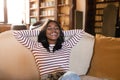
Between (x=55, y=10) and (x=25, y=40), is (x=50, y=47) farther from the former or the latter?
(x=55, y=10)

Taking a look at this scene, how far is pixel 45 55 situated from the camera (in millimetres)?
1676

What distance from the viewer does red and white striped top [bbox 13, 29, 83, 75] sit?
1.67 metres

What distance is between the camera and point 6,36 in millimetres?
1735

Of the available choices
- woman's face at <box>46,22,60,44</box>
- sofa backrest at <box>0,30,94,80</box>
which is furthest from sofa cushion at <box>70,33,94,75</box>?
sofa backrest at <box>0,30,94,80</box>

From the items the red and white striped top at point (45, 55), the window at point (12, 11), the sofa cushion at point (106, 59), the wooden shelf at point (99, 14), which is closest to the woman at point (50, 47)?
the red and white striped top at point (45, 55)

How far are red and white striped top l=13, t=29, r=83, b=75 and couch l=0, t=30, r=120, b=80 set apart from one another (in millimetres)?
57

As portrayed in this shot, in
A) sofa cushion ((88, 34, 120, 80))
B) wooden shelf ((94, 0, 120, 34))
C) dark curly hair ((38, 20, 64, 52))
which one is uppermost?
wooden shelf ((94, 0, 120, 34))

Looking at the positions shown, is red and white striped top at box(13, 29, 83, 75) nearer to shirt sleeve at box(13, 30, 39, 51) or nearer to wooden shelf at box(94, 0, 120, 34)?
shirt sleeve at box(13, 30, 39, 51)

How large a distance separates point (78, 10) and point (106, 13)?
869 millimetres

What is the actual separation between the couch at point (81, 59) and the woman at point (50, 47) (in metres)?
0.07

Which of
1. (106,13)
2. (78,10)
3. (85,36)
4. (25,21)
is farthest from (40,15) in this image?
(85,36)

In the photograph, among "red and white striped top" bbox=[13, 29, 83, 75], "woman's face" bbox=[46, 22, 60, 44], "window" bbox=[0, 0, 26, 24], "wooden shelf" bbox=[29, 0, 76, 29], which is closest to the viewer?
"red and white striped top" bbox=[13, 29, 83, 75]

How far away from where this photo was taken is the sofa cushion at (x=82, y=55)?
1895mm

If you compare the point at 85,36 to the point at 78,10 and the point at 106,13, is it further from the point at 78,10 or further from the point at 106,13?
the point at 78,10
